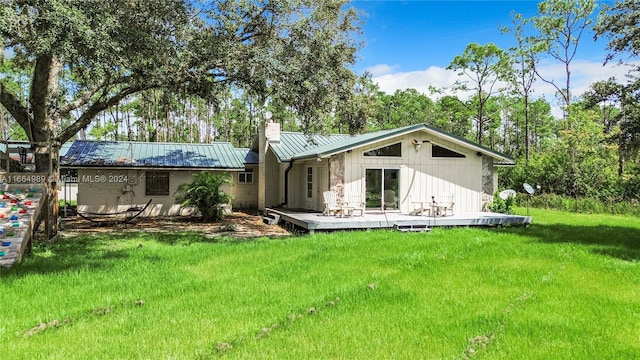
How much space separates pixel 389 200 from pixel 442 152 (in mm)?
2553

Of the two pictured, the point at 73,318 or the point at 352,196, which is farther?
the point at 352,196

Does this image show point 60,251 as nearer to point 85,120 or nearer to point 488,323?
point 85,120

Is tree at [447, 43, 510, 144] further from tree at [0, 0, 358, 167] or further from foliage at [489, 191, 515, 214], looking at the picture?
tree at [0, 0, 358, 167]

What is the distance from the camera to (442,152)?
1491 cm

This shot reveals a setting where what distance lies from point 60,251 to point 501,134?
54367 millimetres

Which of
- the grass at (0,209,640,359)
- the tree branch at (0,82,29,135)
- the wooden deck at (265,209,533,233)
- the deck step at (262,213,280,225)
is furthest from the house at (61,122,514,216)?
the grass at (0,209,640,359)

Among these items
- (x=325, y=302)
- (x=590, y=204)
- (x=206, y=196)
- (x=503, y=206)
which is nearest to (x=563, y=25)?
(x=590, y=204)

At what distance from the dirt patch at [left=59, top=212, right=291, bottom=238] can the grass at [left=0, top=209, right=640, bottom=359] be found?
3.07 meters

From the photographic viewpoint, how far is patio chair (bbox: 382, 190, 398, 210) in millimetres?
14488

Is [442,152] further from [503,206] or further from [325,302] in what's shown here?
[325,302]

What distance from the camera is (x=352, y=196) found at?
46.0ft

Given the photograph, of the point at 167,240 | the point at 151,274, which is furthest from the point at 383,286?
the point at 167,240

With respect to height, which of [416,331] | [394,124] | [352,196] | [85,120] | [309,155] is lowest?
[416,331]

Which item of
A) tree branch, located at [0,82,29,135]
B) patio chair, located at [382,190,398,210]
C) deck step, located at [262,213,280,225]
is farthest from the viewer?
deck step, located at [262,213,280,225]
